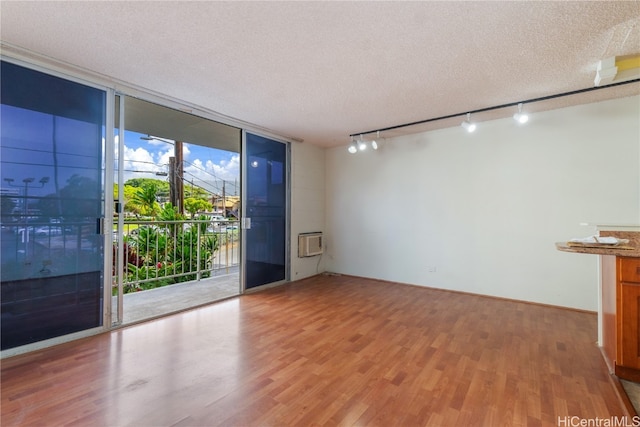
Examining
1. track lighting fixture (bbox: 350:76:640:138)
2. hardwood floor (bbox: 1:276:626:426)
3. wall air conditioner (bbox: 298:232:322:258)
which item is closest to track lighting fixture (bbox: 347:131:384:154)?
track lighting fixture (bbox: 350:76:640:138)

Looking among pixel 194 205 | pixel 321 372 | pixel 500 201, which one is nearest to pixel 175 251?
pixel 194 205

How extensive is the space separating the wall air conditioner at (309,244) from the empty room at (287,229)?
370 millimetres

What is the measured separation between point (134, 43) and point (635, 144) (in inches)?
209

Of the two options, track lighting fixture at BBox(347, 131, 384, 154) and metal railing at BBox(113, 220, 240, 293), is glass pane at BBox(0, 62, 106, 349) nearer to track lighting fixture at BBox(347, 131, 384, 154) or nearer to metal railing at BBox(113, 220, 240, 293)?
metal railing at BBox(113, 220, 240, 293)

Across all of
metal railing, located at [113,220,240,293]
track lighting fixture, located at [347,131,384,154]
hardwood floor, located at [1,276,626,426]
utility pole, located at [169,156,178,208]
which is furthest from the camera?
utility pole, located at [169,156,178,208]

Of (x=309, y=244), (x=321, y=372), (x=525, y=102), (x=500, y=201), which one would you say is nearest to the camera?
(x=321, y=372)

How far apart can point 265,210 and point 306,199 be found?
1.05 metres

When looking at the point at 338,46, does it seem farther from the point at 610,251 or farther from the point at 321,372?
the point at 321,372

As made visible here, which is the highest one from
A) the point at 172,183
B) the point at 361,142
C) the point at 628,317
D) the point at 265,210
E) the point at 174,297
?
the point at 361,142

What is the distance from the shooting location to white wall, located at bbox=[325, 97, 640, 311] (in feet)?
11.0

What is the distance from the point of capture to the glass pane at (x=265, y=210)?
433 cm

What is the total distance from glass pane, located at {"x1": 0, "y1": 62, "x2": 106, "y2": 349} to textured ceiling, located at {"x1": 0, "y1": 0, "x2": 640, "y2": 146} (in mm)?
397

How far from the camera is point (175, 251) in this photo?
4715 mm

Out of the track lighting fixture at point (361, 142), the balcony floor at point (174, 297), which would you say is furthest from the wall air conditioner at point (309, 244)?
the track lighting fixture at point (361, 142)
